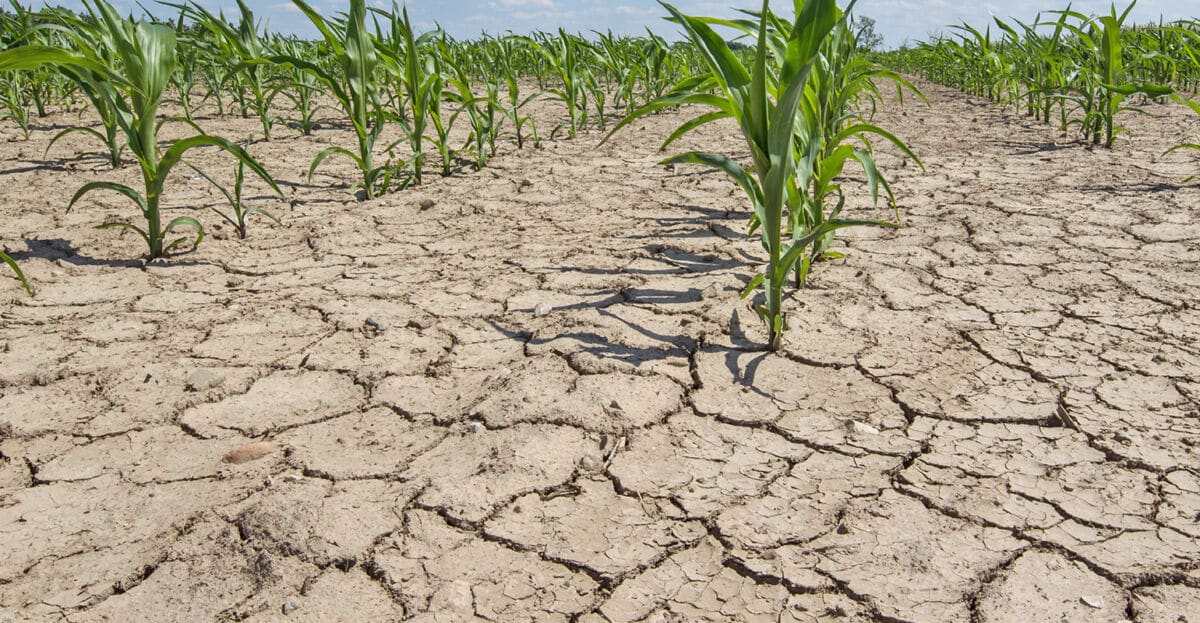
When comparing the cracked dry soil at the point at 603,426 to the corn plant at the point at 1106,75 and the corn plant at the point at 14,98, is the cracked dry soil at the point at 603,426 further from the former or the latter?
the corn plant at the point at 14,98

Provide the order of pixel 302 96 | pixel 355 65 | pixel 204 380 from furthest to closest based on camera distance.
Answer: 1. pixel 302 96
2. pixel 355 65
3. pixel 204 380

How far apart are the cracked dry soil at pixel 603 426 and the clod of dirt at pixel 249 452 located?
3cm

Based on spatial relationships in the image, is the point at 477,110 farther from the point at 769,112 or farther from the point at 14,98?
the point at 14,98

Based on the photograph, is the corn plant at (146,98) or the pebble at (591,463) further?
the corn plant at (146,98)

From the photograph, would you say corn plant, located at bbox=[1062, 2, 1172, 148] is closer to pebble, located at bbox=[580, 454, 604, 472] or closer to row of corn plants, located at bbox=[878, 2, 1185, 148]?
row of corn plants, located at bbox=[878, 2, 1185, 148]

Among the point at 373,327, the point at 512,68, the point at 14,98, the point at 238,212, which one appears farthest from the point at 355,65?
the point at 512,68

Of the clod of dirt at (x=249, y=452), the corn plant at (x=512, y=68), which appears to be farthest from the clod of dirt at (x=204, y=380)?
the corn plant at (x=512, y=68)

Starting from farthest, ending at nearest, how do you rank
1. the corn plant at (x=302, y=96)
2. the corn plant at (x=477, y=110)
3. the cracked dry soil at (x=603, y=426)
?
the corn plant at (x=302, y=96)
the corn plant at (x=477, y=110)
the cracked dry soil at (x=603, y=426)

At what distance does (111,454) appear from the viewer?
1447 millimetres

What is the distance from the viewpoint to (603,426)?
1521mm

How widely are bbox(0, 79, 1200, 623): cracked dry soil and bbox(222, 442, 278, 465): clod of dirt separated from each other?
0.03 metres

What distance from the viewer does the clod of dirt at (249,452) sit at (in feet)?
4.67

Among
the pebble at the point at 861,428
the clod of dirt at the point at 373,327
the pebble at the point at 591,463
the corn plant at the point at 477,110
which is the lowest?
the pebble at the point at 861,428

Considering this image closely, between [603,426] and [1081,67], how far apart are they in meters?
3.54
